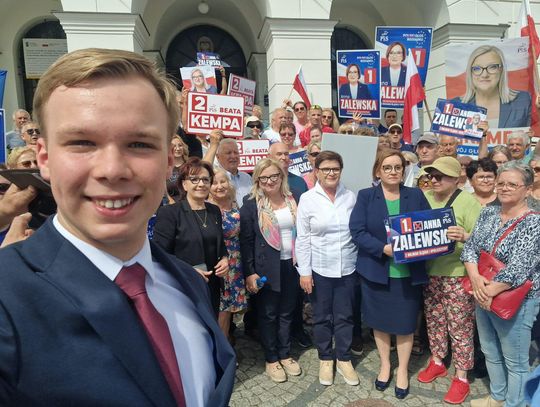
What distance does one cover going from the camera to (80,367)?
77 centimetres

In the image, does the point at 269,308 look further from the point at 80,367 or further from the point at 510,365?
the point at 80,367

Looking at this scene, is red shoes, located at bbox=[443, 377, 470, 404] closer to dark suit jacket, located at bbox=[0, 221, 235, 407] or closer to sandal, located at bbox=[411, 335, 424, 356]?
sandal, located at bbox=[411, 335, 424, 356]

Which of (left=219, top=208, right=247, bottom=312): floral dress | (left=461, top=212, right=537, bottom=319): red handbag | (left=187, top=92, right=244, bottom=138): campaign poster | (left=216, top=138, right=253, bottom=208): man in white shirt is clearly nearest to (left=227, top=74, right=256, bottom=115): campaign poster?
(left=187, top=92, right=244, bottom=138): campaign poster

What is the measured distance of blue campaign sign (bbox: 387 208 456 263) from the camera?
3.08m

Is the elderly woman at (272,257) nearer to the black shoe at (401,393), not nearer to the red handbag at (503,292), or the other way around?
the black shoe at (401,393)

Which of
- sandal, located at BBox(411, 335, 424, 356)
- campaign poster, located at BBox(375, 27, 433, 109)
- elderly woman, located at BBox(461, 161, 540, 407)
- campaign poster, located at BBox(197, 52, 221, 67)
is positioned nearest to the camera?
elderly woman, located at BBox(461, 161, 540, 407)

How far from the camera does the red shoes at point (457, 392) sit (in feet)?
10.6

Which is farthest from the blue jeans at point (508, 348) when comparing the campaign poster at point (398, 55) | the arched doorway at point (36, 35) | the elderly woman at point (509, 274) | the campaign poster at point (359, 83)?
the arched doorway at point (36, 35)

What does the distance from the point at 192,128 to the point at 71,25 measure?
15.7 feet

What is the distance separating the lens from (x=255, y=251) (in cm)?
356

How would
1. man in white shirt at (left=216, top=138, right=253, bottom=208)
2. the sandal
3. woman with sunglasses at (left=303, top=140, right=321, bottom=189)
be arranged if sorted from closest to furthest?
the sandal, man in white shirt at (left=216, top=138, right=253, bottom=208), woman with sunglasses at (left=303, top=140, right=321, bottom=189)

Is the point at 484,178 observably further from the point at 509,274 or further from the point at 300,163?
the point at 300,163

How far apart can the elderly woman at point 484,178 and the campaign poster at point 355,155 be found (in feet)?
3.06

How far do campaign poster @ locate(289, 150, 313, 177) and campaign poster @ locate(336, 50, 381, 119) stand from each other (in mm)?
2702
